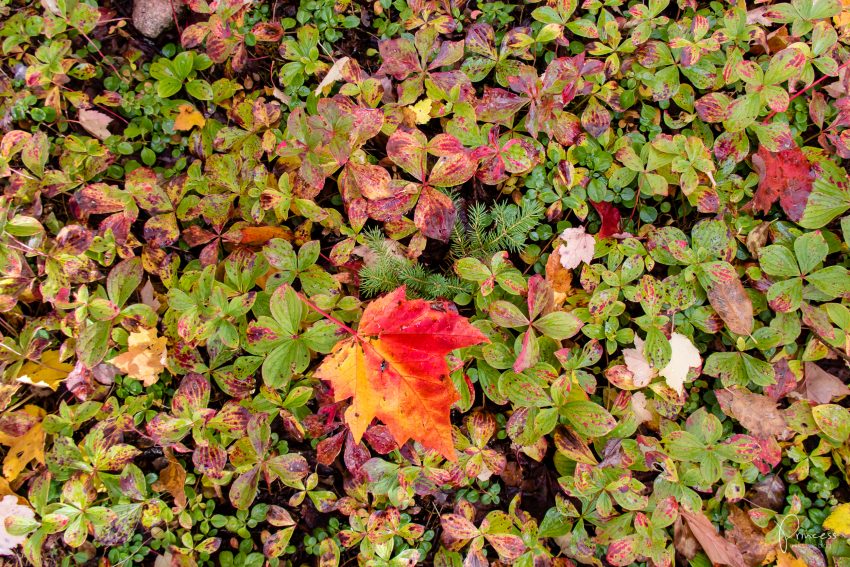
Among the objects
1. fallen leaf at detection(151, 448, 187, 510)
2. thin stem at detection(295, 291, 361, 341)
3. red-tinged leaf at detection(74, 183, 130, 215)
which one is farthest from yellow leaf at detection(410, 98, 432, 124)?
fallen leaf at detection(151, 448, 187, 510)

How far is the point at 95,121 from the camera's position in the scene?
237 centimetres

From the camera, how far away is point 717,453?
Answer: 2055 millimetres

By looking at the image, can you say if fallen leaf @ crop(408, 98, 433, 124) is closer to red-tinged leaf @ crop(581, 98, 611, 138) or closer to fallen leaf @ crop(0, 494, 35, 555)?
red-tinged leaf @ crop(581, 98, 611, 138)

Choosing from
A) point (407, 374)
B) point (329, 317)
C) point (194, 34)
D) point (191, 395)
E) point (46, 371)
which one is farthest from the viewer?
point (194, 34)

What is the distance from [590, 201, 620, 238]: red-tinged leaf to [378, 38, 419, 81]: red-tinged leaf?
93 cm

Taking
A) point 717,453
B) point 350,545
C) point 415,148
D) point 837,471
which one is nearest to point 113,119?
point 415,148

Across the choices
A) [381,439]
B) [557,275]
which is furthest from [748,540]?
[381,439]

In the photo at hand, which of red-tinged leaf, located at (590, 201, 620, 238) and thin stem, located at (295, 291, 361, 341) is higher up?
red-tinged leaf, located at (590, 201, 620, 238)

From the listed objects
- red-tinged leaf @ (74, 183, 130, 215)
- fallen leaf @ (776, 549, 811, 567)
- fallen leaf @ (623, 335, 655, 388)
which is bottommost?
fallen leaf @ (776, 549, 811, 567)

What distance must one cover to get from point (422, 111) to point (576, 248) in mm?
828

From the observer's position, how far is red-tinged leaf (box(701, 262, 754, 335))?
2105 mm

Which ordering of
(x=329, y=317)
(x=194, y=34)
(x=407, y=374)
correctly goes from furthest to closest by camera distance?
(x=194, y=34) → (x=329, y=317) → (x=407, y=374)

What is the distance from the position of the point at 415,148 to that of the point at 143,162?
1.19 meters

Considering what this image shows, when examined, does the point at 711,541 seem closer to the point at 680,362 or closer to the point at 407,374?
the point at 680,362
